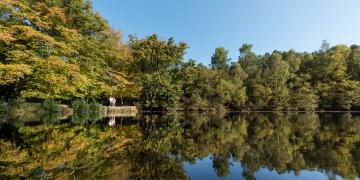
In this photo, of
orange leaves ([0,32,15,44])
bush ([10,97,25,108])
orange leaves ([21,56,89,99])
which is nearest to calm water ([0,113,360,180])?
orange leaves ([0,32,15,44])

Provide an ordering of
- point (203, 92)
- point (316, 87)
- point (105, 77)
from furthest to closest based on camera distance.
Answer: point (316, 87), point (203, 92), point (105, 77)

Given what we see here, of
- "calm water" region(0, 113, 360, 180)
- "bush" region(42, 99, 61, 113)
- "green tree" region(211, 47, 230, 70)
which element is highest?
"green tree" region(211, 47, 230, 70)

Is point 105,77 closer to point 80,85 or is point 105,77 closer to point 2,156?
point 80,85

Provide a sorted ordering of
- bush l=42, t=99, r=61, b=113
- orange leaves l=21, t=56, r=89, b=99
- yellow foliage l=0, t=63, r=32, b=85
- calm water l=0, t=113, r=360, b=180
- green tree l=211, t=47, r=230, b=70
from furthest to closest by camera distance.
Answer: green tree l=211, t=47, r=230, b=70 < bush l=42, t=99, r=61, b=113 < orange leaves l=21, t=56, r=89, b=99 < yellow foliage l=0, t=63, r=32, b=85 < calm water l=0, t=113, r=360, b=180

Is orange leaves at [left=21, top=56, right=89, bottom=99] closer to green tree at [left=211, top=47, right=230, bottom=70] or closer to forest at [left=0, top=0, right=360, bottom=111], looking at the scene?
forest at [left=0, top=0, right=360, bottom=111]

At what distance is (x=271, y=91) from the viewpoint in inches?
2077

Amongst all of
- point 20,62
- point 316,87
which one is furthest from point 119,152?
point 316,87

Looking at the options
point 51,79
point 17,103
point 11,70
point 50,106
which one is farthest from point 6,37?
point 50,106

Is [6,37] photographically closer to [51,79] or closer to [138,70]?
[51,79]

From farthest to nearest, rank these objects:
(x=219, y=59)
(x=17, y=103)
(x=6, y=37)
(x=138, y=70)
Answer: (x=219, y=59) → (x=138, y=70) → (x=17, y=103) → (x=6, y=37)

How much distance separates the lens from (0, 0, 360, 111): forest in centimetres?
2352

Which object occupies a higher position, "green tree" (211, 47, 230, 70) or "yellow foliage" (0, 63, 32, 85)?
"green tree" (211, 47, 230, 70)

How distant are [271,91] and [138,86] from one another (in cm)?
2800

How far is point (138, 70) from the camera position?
1577 inches
